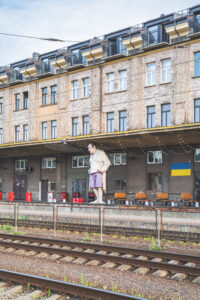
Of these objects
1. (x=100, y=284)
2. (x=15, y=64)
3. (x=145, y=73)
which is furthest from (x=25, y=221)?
(x=15, y=64)

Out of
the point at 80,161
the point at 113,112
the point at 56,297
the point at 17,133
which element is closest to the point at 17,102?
the point at 17,133

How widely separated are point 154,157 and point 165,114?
3.56 metres

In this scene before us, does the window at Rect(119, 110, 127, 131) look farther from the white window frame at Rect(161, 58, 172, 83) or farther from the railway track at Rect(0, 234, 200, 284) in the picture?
the railway track at Rect(0, 234, 200, 284)

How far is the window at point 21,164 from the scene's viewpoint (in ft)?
135

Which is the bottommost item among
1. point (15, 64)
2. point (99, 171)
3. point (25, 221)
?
point (25, 221)

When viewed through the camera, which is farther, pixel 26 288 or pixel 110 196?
pixel 110 196

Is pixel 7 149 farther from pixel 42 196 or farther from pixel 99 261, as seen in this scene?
pixel 99 261

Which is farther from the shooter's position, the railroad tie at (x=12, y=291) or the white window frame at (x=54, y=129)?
the white window frame at (x=54, y=129)

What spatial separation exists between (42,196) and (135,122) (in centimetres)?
1327

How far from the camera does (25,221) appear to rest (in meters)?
20.1

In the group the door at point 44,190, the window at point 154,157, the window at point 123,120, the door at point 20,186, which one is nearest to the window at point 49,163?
the door at point 44,190

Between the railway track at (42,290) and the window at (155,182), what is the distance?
78.8 feet

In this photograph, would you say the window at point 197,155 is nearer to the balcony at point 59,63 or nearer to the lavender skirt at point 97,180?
the lavender skirt at point 97,180

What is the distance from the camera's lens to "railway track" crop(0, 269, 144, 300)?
729 centimetres
